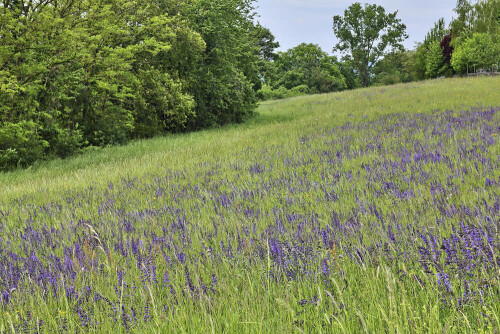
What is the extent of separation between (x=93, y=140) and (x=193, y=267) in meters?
14.1

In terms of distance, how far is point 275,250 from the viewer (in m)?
2.56

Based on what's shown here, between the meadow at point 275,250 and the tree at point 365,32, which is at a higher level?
the tree at point 365,32

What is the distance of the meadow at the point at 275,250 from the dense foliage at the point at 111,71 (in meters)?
6.74

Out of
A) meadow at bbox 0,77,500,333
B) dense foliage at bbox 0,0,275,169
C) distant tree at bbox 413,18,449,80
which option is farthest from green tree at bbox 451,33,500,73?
meadow at bbox 0,77,500,333

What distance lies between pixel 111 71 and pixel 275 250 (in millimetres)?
11723

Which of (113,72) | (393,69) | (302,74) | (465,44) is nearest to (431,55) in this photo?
(465,44)

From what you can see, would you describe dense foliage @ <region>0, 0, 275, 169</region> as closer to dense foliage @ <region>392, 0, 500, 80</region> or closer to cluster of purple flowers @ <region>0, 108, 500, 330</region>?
cluster of purple flowers @ <region>0, 108, 500, 330</region>

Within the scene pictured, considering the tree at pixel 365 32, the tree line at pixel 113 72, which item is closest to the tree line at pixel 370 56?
the tree at pixel 365 32

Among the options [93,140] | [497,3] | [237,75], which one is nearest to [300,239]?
[93,140]

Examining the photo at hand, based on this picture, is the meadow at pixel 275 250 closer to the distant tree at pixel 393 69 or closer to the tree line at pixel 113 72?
the tree line at pixel 113 72

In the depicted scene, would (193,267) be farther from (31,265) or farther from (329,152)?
(329,152)

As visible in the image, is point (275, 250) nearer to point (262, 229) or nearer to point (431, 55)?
point (262, 229)

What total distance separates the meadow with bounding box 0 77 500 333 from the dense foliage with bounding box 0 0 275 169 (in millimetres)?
6740

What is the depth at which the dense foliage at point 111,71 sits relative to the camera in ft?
37.2
